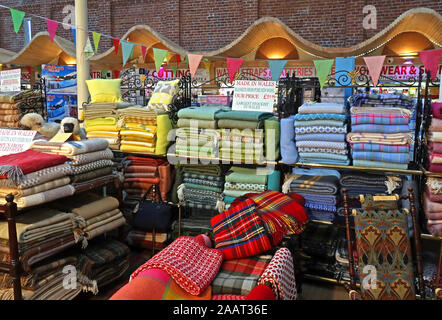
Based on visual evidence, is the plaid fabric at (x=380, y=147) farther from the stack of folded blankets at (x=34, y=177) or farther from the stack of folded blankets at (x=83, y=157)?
the stack of folded blankets at (x=34, y=177)

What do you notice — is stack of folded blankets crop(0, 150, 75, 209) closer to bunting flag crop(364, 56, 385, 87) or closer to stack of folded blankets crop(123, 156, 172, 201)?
stack of folded blankets crop(123, 156, 172, 201)

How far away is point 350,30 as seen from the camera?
26.0 ft

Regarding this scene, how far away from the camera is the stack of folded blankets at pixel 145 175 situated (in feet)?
13.7

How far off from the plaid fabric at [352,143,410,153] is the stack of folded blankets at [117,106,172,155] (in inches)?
71.3

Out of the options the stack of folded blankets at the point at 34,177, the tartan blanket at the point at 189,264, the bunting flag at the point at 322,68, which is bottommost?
the tartan blanket at the point at 189,264

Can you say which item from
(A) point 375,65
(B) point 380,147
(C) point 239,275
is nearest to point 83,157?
(C) point 239,275

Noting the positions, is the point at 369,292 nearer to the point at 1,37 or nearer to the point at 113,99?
the point at 113,99

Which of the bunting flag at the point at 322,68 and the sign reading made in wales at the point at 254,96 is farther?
the bunting flag at the point at 322,68

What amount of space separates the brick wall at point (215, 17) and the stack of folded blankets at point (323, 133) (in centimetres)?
518

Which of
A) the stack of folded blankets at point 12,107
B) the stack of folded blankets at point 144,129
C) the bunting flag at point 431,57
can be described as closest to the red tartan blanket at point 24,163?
the stack of folded blankets at point 144,129

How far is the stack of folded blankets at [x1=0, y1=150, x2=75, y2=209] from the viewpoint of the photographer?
269cm

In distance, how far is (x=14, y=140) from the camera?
3.34 metres

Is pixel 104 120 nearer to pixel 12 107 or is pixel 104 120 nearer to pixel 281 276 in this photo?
pixel 12 107

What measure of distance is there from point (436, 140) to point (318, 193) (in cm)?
101
